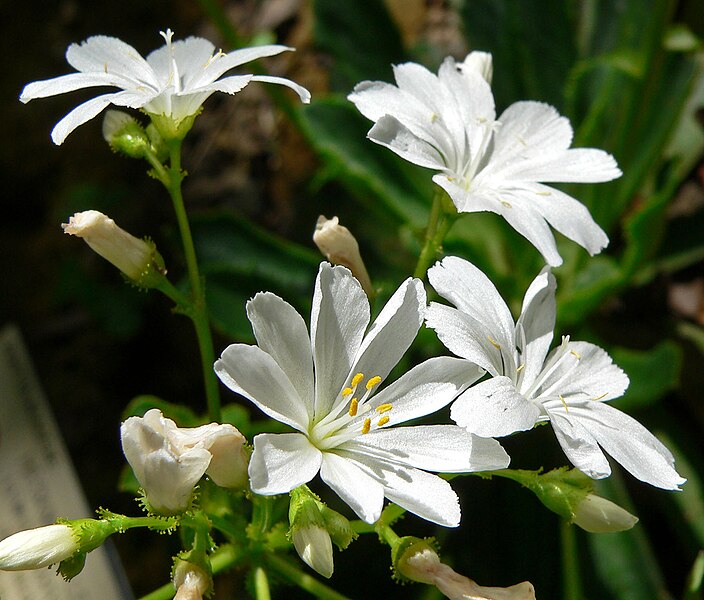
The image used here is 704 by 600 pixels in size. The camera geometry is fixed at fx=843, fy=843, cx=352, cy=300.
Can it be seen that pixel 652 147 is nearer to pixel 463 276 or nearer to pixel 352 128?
pixel 352 128

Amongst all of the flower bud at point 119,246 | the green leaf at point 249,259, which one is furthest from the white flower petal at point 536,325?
the green leaf at point 249,259

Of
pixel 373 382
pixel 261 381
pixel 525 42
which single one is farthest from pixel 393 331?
pixel 525 42

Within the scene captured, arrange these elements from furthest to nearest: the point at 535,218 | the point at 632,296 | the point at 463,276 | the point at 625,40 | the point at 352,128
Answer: the point at 632,296
the point at 625,40
the point at 352,128
the point at 535,218
the point at 463,276

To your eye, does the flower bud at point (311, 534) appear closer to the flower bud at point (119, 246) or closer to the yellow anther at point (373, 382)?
the yellow anther at point (373, 382)

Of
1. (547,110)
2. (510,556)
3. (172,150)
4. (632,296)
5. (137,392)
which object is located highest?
(172,150)

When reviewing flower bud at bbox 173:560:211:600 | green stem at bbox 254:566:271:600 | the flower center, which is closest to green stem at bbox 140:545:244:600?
green stem at bbox 254:566:271:600

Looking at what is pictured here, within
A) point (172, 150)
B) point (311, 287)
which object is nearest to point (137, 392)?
point (311, 287)

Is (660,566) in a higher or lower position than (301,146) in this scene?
lower
